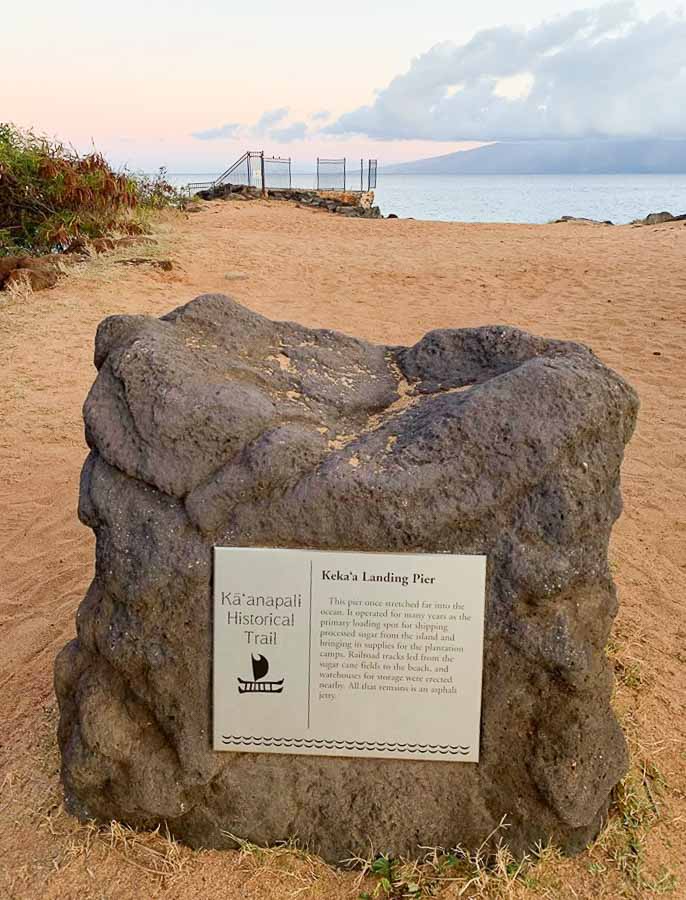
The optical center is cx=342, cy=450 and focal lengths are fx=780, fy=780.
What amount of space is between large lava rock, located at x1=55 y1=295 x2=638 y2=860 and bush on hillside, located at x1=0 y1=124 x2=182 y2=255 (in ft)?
31.2

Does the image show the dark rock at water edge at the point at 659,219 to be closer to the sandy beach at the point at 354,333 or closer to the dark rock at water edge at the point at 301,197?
the sandy beach at the point at 354,333

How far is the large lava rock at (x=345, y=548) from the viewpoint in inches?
78.3

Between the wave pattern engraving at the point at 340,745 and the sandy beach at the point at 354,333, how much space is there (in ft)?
1.01

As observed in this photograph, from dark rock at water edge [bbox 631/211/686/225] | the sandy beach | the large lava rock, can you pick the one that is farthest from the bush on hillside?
dark rock at water edge [bbox 631/211/686/225]

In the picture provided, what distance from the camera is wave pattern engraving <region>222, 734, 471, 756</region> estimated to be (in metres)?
2.09

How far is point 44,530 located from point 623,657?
2.92m

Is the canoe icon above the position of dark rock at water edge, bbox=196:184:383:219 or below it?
above

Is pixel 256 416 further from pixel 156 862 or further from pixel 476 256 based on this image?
pixel 476 256

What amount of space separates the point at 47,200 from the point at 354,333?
19.4 feet

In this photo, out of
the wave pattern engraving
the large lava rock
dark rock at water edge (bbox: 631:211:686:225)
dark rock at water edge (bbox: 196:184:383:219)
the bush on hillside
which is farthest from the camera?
dark rock at water edge (bbox: 196:184:383:219)

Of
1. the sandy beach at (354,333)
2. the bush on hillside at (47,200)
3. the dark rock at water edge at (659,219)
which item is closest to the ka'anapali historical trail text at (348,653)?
the sandy beach at (354,333)

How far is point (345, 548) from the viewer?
2018mm

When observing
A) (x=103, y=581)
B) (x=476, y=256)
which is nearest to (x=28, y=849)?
(x=103, y=581)

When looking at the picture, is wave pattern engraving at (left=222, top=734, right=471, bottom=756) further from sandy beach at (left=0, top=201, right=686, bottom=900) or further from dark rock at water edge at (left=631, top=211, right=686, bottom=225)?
dark rock at water edge at (left=631, top=211, right=686, bottom=225)
